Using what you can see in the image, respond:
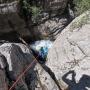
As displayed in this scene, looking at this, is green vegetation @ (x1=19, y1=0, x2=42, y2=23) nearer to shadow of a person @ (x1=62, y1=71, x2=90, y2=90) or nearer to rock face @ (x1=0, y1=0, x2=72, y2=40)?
rock face @ (x1=0, y1=0, x2=72, y2=40)

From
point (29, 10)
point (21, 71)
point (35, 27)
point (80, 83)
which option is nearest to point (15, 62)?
point (21, 71)

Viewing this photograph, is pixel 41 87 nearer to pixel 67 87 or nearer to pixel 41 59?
pixel 67 87

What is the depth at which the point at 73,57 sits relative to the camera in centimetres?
939

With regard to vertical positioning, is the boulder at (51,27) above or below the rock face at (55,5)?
below

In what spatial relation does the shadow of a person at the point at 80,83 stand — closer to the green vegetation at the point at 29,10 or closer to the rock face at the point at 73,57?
the rock face at the point at 73,57

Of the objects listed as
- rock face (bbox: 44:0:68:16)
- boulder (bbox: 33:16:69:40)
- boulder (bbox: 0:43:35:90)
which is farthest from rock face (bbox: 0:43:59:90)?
rock face (bbox: 44:0:68:16)

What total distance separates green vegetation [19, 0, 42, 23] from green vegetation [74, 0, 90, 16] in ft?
4.03

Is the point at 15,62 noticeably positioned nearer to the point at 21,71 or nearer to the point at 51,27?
the point at 21,71

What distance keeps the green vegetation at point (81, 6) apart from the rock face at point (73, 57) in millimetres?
604

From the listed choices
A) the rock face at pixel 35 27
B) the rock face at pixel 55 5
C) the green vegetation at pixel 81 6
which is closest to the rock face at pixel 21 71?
the rock face at pixel 35 27

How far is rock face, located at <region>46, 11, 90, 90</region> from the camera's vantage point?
8.91 meters

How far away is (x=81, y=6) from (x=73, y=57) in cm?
246

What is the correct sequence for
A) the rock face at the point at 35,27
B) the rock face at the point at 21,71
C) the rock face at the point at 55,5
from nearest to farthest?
the rock face at the point at 21,71
the rock face at the point at 35,27
the rock face at the point at 55,5

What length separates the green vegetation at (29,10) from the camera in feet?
36.6
